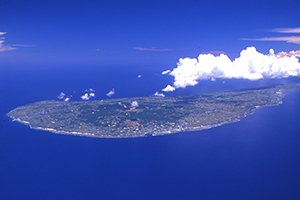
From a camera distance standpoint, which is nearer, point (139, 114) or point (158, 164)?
point (158, 164)

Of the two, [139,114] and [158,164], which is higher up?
[139,114]

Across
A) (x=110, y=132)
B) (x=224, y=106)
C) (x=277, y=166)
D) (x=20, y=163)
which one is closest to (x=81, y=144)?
(x=110, y=132)

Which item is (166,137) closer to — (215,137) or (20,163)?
(215,137)

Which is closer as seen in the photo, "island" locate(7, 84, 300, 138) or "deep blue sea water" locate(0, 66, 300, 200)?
"deep blue sea water" locate(0, 66, 300, 200)

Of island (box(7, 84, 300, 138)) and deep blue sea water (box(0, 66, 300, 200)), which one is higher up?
island (box(7, 84, 300, 138))
